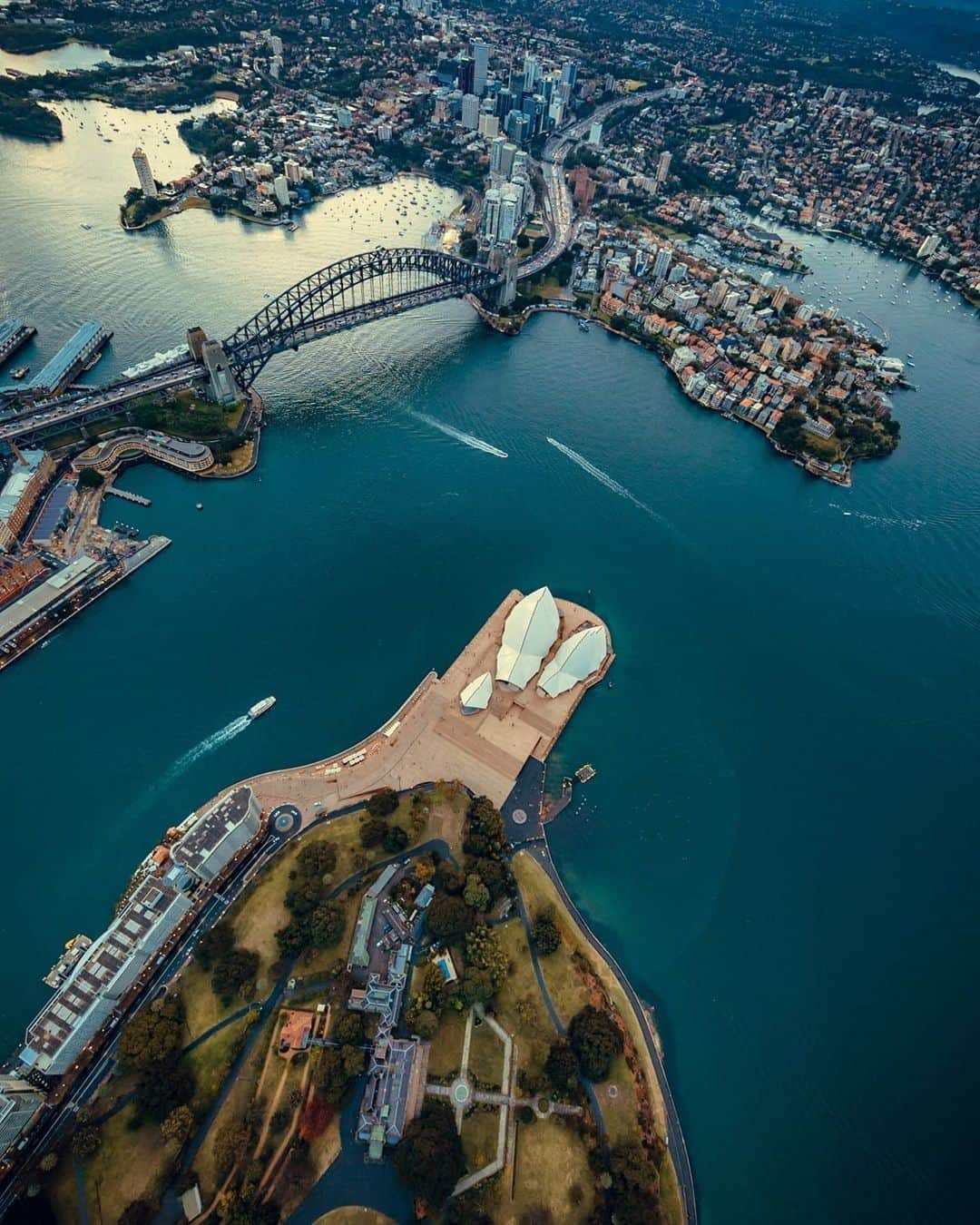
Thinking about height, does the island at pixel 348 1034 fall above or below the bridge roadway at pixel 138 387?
below

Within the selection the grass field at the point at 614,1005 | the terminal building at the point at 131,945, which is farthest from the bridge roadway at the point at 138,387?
the grass field at the point at 614,1005

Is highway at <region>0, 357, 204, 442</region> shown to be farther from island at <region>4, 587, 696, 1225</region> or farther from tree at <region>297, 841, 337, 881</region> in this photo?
tree at <region>297, 841, 337, 881</region>

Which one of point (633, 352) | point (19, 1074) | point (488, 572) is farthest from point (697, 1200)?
point (633, 352)

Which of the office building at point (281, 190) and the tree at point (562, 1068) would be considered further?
the office building at point (281, 190)

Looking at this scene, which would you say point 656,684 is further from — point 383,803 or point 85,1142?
point 85,1142

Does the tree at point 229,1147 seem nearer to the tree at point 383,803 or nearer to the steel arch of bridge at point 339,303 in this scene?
the tree at point 383,803

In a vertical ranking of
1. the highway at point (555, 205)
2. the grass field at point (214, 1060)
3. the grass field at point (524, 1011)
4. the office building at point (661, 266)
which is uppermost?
the office building at point (661, 266)
